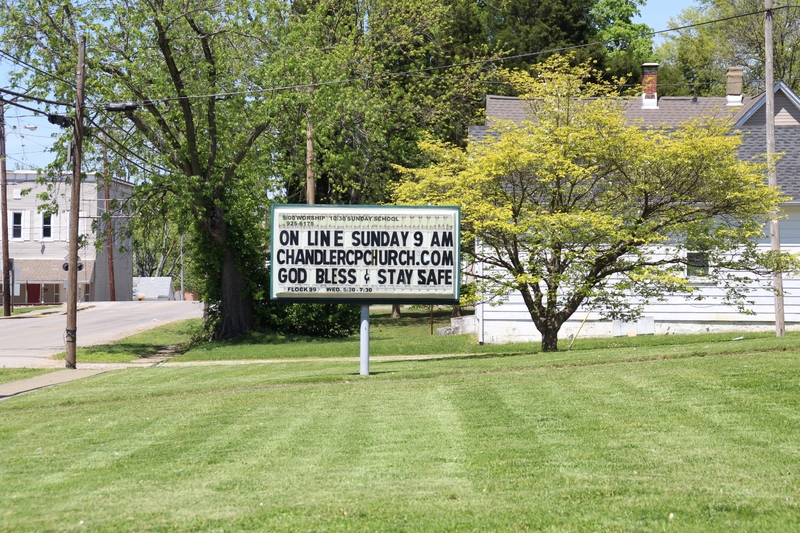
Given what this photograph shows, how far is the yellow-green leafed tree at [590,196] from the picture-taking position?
18906 mm

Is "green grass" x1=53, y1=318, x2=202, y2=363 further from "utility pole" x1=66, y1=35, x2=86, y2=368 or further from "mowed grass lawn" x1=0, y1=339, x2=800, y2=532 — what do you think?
"mowed grass lawn" x1=0, y1=339, x2=800, y2=532

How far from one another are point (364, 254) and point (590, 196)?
6.67m

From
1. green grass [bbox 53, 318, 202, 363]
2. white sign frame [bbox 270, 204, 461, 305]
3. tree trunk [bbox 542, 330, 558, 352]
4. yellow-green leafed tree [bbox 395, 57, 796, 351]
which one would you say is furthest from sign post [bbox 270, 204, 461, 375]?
green grass [bbox 53, 318, 202, 363]

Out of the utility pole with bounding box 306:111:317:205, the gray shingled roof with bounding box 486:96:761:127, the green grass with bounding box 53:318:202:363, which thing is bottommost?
the green grass with bounding box 53:318:202:363

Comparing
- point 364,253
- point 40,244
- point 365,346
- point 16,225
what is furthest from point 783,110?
point 16,225

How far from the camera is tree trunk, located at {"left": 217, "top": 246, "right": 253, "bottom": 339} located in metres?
30.2

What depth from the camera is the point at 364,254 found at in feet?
55.5

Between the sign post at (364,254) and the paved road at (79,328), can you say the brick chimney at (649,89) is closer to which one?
the sign post at (364,254)

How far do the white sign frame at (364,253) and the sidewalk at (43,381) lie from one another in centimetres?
535

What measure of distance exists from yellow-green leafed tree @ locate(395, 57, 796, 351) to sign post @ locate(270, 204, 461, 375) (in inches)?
98.5

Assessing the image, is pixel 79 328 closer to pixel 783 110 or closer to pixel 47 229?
pixel 47 229

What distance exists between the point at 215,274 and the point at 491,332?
10.3 meters

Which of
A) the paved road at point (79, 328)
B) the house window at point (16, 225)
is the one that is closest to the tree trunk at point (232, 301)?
the paved road at point (79, 328)

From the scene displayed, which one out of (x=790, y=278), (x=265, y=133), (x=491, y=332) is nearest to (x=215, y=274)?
(x=265, y=133)
